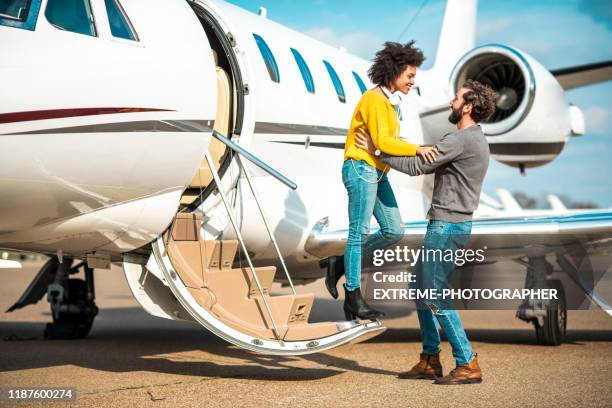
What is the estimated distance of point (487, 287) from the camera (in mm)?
13977

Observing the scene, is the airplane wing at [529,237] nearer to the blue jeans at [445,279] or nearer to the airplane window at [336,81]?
the airplane window at [336,81]

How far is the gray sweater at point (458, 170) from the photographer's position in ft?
19.4

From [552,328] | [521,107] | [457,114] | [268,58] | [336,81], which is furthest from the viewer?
[521,107]

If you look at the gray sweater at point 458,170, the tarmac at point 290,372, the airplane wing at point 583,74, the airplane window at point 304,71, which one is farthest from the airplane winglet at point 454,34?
the gray sweater at point 458,170

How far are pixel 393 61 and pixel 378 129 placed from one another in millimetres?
589

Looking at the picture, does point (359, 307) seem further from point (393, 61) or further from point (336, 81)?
point (336, 81)

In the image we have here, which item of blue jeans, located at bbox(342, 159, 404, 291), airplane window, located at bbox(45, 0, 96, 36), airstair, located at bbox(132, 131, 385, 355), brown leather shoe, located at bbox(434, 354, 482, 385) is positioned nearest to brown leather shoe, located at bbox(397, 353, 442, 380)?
brown leather shoe, located at bbox(434, 354, 482, 385)

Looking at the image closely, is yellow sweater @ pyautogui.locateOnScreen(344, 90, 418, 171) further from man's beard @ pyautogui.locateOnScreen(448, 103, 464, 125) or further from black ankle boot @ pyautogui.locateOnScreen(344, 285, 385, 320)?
black ankle boot @ pyautogui.locateOnScreen(344, 285, 385, 320)

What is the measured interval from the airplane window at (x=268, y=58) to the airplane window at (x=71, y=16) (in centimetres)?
261

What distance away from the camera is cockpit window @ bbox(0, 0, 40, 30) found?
215 inches

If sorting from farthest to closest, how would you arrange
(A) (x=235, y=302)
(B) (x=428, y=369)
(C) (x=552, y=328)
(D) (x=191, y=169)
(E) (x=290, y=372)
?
1. (C) (x=552, y=328)
2. (E) (x=290, y=372)
3. (A) (x=235, y=302)
4. (D) (x=191, y=169)
5. (B) (x=428, y=369)

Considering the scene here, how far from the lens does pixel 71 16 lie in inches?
230

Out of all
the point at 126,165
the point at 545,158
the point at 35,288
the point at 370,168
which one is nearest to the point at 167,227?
the point at 126,165

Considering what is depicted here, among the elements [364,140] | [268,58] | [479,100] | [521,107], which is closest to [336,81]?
[268,58]
